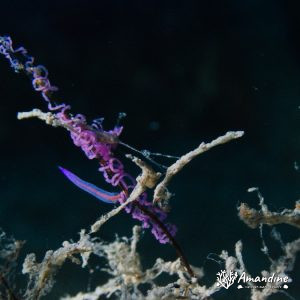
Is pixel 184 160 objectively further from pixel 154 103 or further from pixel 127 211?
pixel 154 103

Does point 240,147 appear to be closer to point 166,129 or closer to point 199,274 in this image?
point 166,129

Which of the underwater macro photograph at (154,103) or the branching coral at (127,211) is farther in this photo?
the underwater macro photograph at (154,103)

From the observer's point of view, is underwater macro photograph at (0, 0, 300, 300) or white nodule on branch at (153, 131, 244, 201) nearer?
white nodule on branch at (153, 131, 244, 201)

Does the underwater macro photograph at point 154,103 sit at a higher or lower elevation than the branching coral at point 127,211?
higher

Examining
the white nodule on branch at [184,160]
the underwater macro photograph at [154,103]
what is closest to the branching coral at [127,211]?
the white nodule on branch at [184,160]

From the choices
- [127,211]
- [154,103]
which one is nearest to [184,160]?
[127,211]

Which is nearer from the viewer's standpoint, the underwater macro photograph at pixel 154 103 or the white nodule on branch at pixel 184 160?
the white nodule on branch at pixel 184 160

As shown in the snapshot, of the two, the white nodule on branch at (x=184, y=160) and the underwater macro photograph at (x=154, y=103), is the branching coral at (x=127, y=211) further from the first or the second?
the underwater macro photograph at (x=154, y=103)

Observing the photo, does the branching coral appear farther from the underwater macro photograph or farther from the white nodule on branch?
the underwater macro photograph

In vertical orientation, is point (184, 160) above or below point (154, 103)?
below

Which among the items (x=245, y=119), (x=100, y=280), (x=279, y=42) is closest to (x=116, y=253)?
(x=100, y=280)

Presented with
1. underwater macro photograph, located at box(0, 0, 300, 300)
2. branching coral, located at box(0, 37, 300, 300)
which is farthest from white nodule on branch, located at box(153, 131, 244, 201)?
underwater macro photograph, located at box(0, 0, 300, 300)
